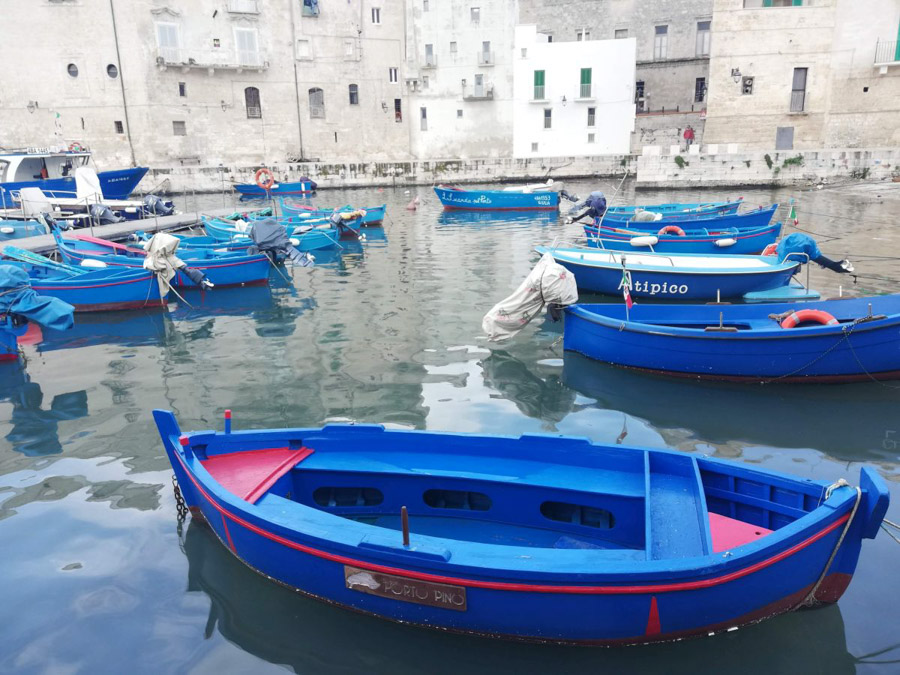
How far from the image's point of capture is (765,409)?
26.0ft

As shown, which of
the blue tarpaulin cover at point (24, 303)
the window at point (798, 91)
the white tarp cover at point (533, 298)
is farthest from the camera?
the window at point (798, 91)

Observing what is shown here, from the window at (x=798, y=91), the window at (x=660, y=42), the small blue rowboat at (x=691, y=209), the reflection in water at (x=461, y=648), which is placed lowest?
the reflection in water at (x=461, y=648)

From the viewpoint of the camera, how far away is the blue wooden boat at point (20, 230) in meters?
19.4

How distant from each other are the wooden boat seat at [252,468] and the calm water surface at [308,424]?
2.07ft

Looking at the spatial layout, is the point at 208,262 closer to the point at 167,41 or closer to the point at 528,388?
the point at 528,388

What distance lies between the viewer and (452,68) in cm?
4275

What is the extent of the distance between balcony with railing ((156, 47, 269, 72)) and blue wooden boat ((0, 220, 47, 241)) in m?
22.0

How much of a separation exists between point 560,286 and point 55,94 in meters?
38.2

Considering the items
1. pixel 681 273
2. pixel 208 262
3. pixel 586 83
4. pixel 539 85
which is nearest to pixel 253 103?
pixel 539 85

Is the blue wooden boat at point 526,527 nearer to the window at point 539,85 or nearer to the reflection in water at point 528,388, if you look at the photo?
the reflection in water at point 528,388

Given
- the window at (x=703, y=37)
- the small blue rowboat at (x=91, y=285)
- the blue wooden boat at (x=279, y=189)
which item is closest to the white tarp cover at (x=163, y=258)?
the small blue rowboat at (x=91, y=285)

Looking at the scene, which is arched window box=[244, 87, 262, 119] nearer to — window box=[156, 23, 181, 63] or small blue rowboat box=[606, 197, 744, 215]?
window box=[156, 23, 181, 63]

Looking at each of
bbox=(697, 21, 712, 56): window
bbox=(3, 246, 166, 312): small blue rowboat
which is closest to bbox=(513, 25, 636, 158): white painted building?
bbox=(697, 21, 712, 56): window

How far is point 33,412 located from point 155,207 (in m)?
18.0
